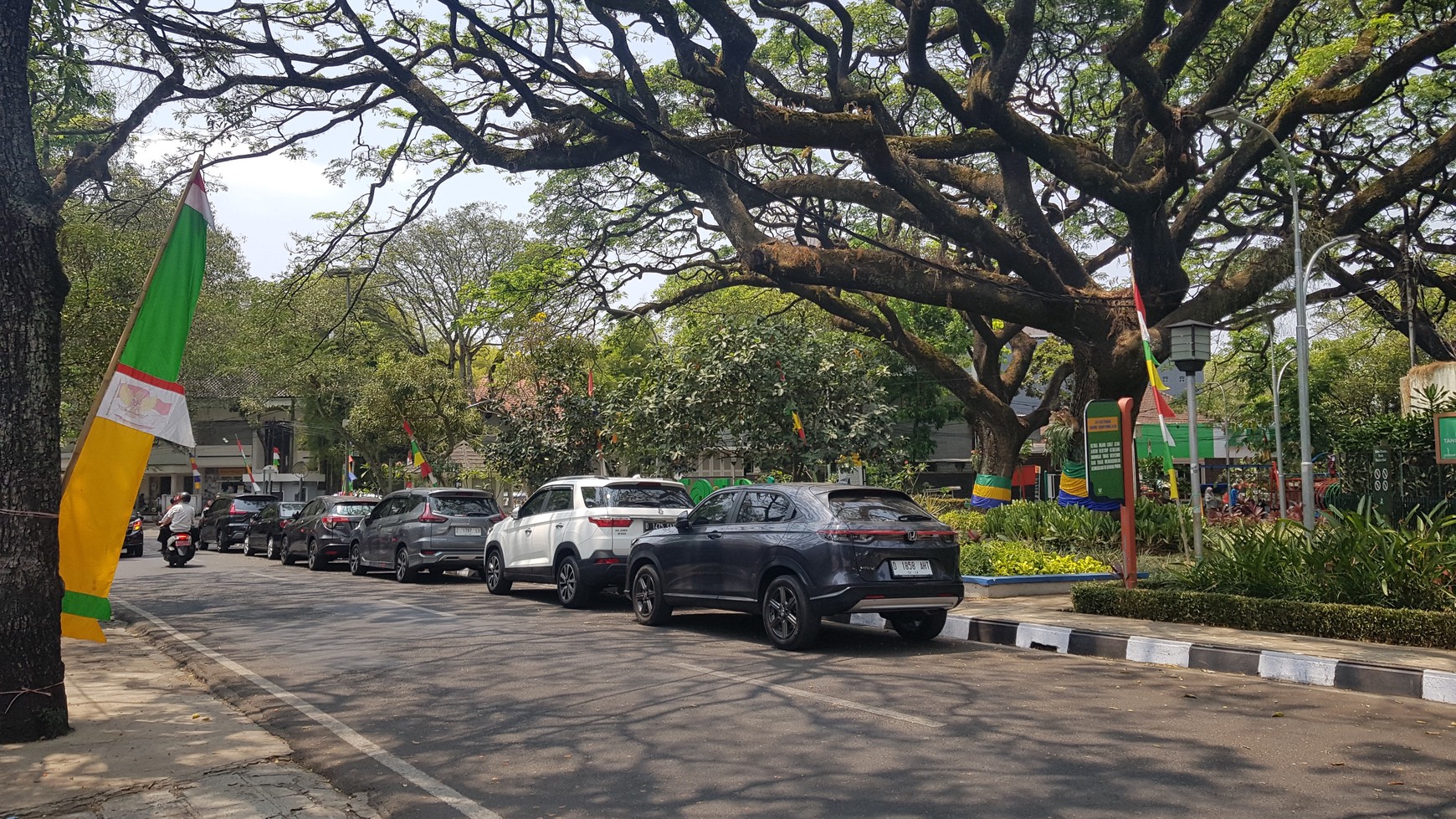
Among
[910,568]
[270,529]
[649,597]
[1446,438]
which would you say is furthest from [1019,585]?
[270,529]

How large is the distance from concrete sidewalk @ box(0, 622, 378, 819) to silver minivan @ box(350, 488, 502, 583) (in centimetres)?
929

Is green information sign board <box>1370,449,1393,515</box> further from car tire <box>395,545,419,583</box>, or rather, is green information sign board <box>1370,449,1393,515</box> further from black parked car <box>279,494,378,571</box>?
black parked car <box>279,494,378,571</box>

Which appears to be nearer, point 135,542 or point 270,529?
point 270,529

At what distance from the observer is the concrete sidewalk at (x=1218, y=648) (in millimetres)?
8031

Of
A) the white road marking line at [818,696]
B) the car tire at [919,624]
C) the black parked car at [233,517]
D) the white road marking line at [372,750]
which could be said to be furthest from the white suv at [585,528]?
the black parked car at [233,517]

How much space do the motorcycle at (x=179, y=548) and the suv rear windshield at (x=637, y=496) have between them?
1321 cm

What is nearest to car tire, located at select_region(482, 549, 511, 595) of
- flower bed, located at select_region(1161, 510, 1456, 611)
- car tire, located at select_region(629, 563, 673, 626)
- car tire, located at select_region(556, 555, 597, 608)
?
car tire, located at select_region(556, 555, 597, 608)

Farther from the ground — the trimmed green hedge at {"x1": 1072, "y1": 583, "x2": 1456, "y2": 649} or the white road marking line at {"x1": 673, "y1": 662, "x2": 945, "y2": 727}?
the trimmed green hedge at {"x1": 1072, "y1": 583, "x2": 1456, "y2": 649}

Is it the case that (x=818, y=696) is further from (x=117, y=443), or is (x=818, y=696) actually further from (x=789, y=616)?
(x=117, y=443)

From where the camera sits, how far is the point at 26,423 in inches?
239

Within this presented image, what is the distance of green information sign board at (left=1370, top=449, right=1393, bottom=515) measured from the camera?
17109 millimetres

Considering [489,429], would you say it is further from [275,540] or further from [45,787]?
[45,787]

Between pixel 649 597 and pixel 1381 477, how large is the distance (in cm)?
1261

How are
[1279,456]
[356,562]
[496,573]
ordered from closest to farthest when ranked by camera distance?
[496,573]
[356,562]
[1279,456]
